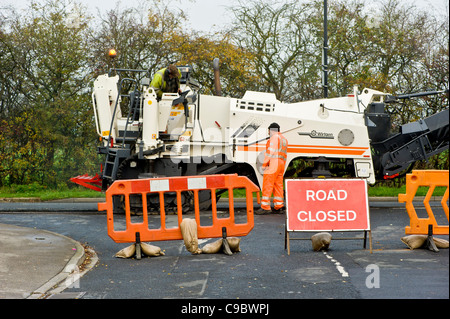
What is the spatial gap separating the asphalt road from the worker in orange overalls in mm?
2223

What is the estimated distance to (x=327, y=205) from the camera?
29.4 feet

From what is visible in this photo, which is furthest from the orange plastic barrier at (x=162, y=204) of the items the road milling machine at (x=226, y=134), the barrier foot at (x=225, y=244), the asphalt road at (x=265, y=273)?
the road milling machine at (x=226, y=134)

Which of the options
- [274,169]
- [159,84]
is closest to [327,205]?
[274,169]

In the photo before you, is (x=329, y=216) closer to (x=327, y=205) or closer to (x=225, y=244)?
(x=327, y=205)

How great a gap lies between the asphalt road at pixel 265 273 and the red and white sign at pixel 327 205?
1.17 ft

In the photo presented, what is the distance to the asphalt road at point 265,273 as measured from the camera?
20.8 feet

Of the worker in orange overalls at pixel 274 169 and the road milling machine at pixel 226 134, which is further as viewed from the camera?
the road milling machine at pixel 226 134

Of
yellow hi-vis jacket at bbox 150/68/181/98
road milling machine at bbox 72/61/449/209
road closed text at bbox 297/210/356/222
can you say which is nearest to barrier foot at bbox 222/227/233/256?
road closed text at bbox 297/210/356/222

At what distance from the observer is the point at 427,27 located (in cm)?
2062

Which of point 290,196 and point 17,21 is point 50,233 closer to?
point 290,196

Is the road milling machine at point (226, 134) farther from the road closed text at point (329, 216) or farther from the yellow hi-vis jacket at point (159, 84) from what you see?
the road closed text at point (329, 216)

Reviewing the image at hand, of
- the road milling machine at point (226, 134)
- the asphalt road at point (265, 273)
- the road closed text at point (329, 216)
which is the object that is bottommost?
the asphalt road at point (265, 273)

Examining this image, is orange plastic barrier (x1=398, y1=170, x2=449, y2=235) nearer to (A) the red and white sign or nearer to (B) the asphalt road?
(B) the asphalt road
